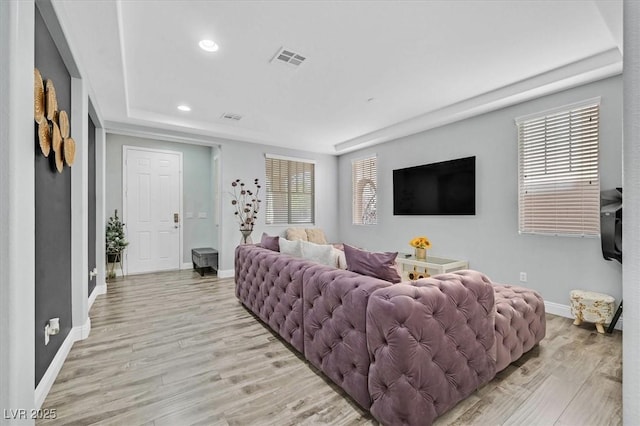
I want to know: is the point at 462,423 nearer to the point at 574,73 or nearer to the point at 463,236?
the point at 463,236

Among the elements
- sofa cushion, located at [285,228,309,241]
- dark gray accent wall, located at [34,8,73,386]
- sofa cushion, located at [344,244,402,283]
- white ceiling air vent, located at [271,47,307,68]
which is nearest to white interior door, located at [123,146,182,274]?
sofa cushion, located at [285,228,309,241]

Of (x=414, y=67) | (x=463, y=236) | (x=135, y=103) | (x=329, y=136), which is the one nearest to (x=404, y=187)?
(x=463, y=236)

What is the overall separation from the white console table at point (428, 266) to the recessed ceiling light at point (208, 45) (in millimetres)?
3443

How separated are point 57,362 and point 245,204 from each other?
379 cm

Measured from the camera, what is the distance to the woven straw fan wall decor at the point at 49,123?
5.25 feet

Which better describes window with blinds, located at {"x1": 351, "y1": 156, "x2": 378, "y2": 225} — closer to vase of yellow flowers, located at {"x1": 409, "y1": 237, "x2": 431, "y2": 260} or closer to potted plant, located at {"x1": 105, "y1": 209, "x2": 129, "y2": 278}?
vase of yellow flowers, located at {"x1": 409, "y1": 237, "x2": 431, "y2": 260}

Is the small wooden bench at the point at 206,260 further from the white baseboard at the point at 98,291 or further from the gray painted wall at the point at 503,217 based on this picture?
the gray painted wall at the point at 503,217

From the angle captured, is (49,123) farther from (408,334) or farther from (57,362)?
(408,334)

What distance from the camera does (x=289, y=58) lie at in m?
2.86

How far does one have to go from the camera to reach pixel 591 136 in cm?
307

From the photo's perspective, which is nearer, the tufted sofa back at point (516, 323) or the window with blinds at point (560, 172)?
the tufted sofa back at point (516, 323)

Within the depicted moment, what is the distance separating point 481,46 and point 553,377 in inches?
111

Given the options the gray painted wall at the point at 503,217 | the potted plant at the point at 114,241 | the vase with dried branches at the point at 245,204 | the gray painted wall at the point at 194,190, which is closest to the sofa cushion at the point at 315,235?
the vase with dried branches at the point at 245,204

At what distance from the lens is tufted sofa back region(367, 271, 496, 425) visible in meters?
1.45
